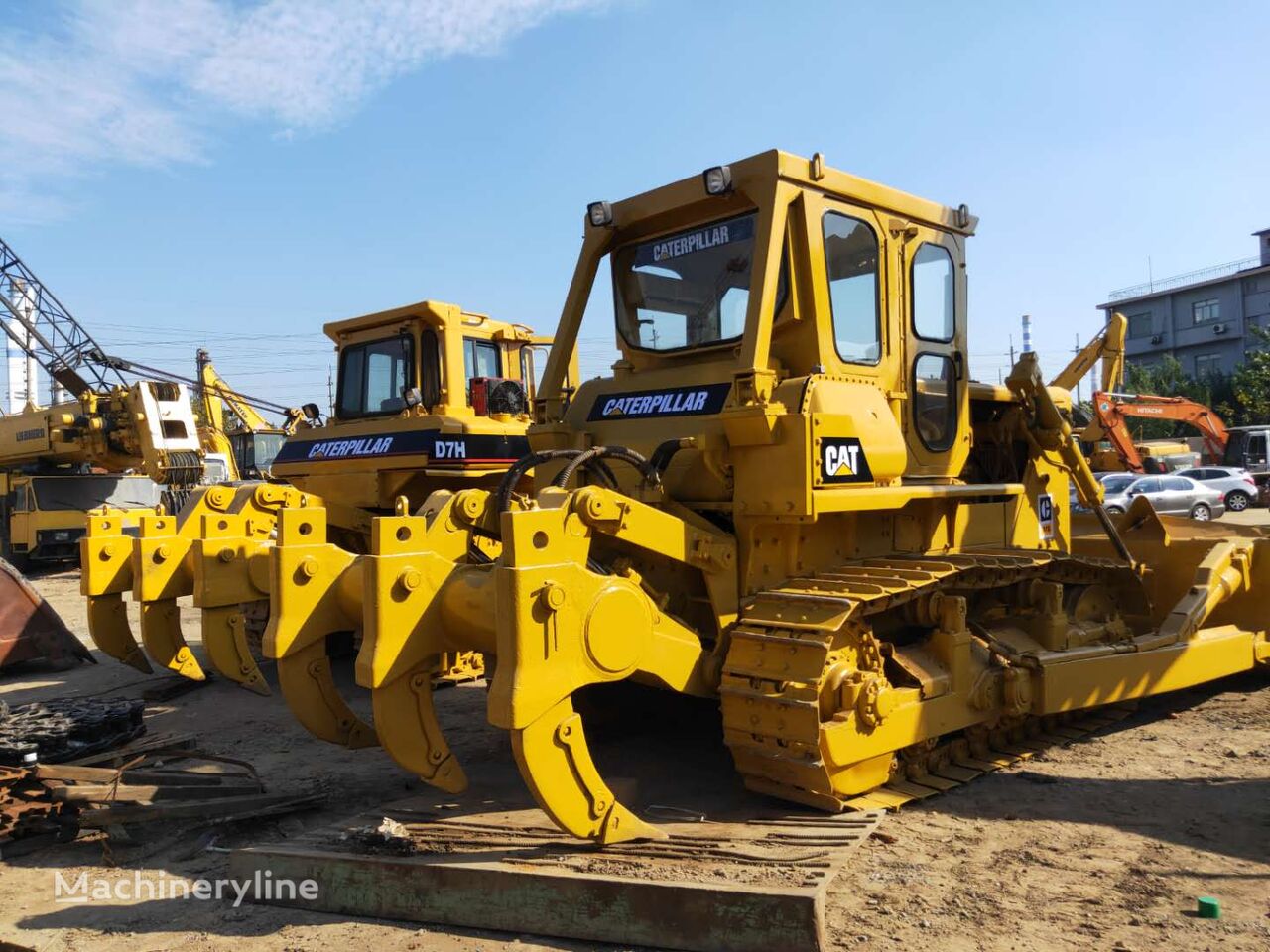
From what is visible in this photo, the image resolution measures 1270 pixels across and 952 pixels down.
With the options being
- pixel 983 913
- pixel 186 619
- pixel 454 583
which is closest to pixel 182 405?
pixel 186 619

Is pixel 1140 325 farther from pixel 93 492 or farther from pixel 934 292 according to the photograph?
pixel 934 292

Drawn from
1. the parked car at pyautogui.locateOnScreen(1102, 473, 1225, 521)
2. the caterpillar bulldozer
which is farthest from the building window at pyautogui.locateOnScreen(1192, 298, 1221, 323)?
the caterpillar bulldozer

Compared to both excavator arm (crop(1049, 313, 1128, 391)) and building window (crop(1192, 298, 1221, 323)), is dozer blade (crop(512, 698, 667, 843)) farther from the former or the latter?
building window (crop(1192, 298, 1221, 323))

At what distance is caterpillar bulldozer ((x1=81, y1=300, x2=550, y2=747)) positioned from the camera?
6.14 m

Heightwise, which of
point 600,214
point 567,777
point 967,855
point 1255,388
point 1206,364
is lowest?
point 967,855

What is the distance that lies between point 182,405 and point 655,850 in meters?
15.7

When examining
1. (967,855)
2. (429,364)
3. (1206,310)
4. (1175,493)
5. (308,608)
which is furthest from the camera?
(1206,310)

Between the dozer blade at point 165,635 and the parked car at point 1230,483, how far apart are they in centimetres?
2549

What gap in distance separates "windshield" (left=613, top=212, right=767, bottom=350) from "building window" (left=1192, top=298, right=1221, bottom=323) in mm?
54455

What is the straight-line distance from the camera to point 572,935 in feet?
12.3

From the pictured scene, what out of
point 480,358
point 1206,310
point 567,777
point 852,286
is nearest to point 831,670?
point 567,777

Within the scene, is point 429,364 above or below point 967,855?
above

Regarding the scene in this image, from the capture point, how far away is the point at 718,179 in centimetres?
518

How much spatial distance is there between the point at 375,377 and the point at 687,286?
14.8ft
